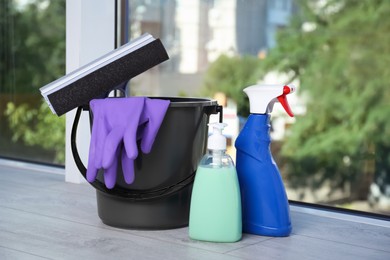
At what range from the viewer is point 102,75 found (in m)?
1.33

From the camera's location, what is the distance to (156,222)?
133 centimetres

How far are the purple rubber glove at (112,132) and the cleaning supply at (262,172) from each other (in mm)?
219

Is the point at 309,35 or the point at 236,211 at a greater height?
the point at 309,35

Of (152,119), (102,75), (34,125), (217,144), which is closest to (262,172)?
(217,144)

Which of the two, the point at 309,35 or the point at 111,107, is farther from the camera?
the point at 309,35

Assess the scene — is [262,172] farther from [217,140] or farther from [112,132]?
[112,132]

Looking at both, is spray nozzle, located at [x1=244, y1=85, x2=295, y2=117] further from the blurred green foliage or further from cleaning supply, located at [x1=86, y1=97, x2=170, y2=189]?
the blurred green foliage

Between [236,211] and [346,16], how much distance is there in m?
1.62

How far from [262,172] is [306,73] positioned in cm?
142

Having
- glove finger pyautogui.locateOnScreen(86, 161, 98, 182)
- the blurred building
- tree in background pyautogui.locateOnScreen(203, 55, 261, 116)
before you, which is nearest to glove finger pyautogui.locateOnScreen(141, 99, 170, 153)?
glove finger pyautogui.locateOnScreen(86, 161, 98, 182)

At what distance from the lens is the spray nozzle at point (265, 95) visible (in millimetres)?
1283

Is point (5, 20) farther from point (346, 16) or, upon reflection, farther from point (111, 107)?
point (111, 107)

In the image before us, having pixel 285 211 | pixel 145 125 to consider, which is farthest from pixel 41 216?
pixel 285 211

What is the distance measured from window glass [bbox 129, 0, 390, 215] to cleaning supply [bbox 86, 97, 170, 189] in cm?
114
